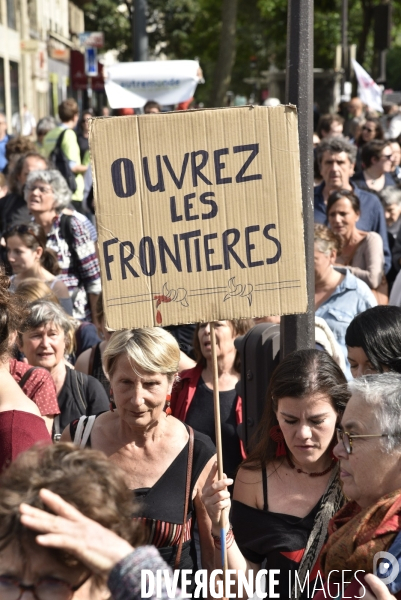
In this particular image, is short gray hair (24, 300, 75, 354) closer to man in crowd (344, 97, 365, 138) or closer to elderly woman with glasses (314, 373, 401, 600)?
elderly woman with glasses (314, 373, 401, 600)

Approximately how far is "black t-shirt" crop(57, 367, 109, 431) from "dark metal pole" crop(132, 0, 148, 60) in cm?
905

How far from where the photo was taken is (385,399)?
2.73 m

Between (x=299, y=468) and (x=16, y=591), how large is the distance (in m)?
1.71

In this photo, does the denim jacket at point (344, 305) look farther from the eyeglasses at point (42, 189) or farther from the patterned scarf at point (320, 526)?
the eyeglasses at point (42, 189)

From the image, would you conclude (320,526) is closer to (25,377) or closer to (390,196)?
(25,377)

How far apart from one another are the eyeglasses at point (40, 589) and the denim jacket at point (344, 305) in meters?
3.54

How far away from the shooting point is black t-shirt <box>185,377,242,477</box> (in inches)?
184

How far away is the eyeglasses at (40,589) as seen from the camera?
195 centimetres

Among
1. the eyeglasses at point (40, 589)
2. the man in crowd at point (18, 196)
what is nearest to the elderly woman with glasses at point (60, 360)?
the eyeglasses at point (40, 589)

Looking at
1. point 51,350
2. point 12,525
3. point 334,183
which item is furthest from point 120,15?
point 12,525

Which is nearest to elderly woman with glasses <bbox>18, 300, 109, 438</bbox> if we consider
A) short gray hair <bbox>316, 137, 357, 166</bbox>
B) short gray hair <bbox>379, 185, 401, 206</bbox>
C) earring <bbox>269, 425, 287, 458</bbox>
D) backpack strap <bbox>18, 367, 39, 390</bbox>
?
backpack strap <bbox>18, 367, 39, 390</bbox>

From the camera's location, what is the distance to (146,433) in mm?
3607

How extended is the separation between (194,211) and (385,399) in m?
0.97

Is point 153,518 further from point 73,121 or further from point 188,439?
point 73,121
